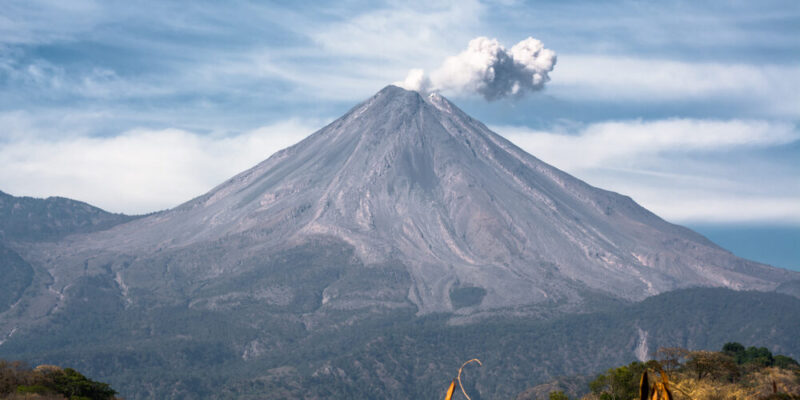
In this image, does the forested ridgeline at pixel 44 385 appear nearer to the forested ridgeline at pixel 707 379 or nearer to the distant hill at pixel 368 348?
the forested ridgeline at pixel 707 379

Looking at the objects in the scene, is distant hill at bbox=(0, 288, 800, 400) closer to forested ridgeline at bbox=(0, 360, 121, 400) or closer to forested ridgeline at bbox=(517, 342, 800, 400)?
forested ridgeline at bbox=(0, 360, 121, 400)

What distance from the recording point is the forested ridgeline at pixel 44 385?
46.5m

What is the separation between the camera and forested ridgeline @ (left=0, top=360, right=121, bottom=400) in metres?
46.5

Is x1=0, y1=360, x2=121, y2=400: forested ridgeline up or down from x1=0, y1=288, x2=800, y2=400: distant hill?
up

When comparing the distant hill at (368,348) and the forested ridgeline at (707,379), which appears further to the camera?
the distant hill at (368,348)

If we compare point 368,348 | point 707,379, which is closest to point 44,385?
point 707,379

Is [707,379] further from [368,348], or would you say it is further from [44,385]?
[368,348]

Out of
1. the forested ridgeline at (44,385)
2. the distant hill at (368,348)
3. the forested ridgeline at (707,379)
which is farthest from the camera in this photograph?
the distant hill at (368,348)

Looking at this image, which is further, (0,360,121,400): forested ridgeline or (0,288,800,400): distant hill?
(0,288,800,400): distant hill

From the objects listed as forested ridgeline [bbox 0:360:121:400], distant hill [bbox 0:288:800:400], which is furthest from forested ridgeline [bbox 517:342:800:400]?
distant hill [bbox 0:288:800:400]

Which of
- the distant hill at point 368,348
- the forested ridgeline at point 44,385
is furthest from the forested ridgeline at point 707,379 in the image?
the distant hill at point 368,348

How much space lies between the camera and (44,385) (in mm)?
51281

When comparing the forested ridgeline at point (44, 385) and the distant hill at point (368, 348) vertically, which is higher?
the forested ridgeline at point (44, 385)

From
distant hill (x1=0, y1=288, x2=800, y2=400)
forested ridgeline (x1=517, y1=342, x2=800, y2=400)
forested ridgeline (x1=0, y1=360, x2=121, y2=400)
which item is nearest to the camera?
forested ridgeline (x1=517, y1=342, x2=800, y2=400)
